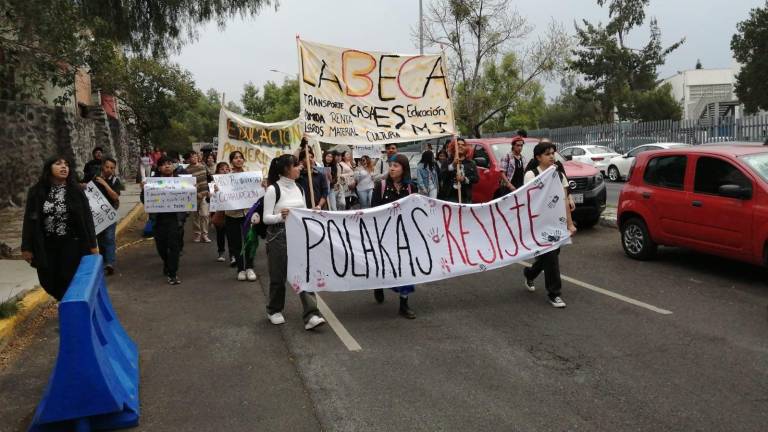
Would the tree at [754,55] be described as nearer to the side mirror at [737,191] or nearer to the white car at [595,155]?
the white car at [595,155]

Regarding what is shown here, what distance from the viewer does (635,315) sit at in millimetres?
6285

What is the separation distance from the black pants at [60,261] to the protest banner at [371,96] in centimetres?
272

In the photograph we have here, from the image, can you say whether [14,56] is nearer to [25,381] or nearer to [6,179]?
[6,179]

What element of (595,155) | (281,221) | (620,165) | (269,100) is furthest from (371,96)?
(269,100)

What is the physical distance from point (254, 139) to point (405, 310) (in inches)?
217

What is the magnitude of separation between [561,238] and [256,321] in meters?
3.40

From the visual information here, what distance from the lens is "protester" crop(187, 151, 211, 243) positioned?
11094mm

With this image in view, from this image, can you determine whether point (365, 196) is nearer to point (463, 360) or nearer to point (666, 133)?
point (463, 360)

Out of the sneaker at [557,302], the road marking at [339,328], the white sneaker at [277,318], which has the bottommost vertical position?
the road marking at [339,328]

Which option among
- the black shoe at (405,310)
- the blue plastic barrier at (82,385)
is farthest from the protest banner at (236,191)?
the blue plastic barrier at (82,385)

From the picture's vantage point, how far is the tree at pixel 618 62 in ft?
183

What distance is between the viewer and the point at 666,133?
26094 millimetres

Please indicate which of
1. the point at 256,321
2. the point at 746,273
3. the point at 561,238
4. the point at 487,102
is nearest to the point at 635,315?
the point at 561,238

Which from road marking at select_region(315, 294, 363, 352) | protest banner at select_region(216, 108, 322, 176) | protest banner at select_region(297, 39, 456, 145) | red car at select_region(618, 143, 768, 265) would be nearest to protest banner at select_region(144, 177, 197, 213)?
protest banner at select_region(216, 108, 322, 176)
